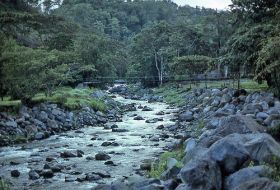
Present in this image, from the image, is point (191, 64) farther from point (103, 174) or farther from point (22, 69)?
point (103, 174)

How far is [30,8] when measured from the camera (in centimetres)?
4625

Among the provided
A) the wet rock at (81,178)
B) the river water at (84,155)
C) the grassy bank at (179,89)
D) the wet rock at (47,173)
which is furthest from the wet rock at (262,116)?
the grassy bank at (179,89)

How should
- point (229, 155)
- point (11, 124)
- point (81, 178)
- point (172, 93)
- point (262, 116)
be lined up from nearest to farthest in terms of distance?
point (229, 155), point (81, 178), point (262, 116), point (11, 124), point (172, 93)

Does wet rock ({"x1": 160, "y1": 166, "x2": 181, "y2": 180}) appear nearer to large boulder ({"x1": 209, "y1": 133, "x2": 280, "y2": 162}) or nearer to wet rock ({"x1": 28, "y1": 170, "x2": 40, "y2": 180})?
large boulder ({"x1": 209, "y1": 133, "x2": 280, "y2": 162})

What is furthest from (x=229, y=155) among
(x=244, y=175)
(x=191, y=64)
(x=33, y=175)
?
(x=191, y=64)

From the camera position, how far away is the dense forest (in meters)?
30.6

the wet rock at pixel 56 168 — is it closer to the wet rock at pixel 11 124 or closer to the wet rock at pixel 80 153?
the wet rock at pixel 80 153

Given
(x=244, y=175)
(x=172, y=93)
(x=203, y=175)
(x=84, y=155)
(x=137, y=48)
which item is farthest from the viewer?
(x=137, y=48)

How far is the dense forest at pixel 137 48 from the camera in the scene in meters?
30.6

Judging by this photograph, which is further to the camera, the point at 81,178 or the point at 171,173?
the point at 81,178

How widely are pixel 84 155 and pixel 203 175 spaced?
1338cm

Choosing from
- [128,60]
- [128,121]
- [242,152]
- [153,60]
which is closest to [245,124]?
[242,152]

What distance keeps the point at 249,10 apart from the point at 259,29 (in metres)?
3.95

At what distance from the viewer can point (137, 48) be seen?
8338cm
